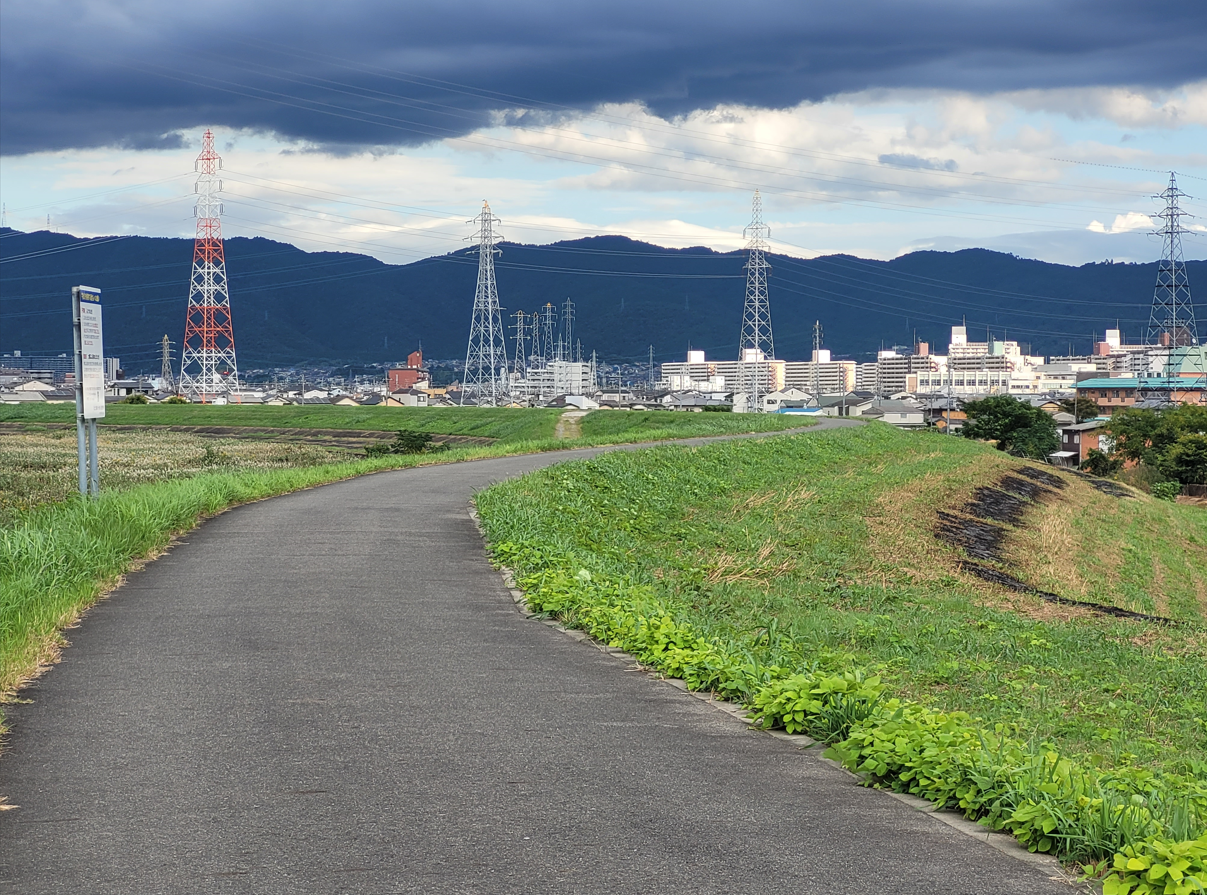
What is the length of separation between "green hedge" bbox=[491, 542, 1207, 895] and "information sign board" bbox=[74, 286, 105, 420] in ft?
32.1

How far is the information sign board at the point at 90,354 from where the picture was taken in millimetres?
15180

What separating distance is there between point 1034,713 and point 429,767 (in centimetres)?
425

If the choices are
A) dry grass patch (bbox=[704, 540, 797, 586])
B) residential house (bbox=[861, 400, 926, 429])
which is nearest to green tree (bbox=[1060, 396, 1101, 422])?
residential house (bbox=[861, 400, 926, 429])

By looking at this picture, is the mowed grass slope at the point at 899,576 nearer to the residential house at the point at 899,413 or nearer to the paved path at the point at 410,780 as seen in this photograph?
the paved path at the point at 410,780

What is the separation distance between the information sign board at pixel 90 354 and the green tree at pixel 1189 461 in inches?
2505

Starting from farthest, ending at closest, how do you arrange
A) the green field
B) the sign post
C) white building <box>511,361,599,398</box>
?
white building <box>511,361,599,398</box>, the green field, the sign post

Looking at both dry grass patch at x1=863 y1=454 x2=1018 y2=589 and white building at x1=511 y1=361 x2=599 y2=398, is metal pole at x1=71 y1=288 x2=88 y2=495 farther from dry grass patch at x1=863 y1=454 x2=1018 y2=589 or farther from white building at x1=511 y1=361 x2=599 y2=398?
white building at x1=511 y1=361 x2=599 y2=398

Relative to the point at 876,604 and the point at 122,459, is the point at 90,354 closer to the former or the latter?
the point at 876,604

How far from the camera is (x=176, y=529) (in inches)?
610

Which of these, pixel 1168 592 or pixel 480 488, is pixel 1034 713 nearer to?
pixel 480 488

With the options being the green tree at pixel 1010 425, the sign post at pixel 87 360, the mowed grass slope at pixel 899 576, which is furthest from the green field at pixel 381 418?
the sign post at pixel 87 360

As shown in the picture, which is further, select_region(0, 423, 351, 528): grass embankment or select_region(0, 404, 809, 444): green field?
select_region(0, 404, 809, 444): green field

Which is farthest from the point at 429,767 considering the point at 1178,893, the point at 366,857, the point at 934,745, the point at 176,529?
the point at 176,529

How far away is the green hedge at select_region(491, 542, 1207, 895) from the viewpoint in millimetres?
4750
